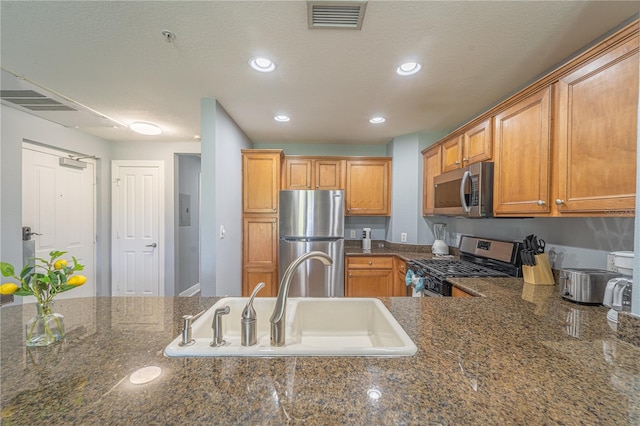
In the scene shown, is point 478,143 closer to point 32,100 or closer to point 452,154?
point 452,154

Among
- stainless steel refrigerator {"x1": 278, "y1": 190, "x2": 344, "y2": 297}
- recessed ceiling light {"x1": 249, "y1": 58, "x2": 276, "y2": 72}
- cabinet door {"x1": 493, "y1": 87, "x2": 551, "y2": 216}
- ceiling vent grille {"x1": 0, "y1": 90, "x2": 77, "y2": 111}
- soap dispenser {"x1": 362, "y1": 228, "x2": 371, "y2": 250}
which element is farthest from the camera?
soap dispenser {"x1": 362, "y1": 228, "x2": 371, "y2": 250}

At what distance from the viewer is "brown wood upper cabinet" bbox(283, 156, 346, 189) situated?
367 cm

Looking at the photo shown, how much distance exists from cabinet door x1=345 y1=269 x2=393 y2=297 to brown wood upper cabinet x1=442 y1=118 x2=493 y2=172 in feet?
4.80

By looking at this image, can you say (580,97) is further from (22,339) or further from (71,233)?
(71,233)

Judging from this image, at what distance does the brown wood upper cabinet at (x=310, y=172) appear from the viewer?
367 centimetres

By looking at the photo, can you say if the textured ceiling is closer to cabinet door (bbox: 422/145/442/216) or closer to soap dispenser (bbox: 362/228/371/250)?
cabinet door (bbox: 422/145/442/216)

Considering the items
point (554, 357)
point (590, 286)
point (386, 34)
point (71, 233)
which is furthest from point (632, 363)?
point (71, 233)

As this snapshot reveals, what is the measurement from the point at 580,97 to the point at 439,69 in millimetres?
861

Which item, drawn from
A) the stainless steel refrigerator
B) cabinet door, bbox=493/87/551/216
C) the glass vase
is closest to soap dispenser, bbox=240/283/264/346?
the glass vase

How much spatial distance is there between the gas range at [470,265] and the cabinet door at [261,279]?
1.70m

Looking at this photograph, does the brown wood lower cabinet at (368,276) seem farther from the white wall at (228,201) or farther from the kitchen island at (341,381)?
the kitchen island at (341,381)

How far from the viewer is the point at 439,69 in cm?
190

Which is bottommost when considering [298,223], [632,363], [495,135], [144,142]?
[632,363]

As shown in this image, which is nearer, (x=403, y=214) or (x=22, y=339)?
(x=22, y=339)
